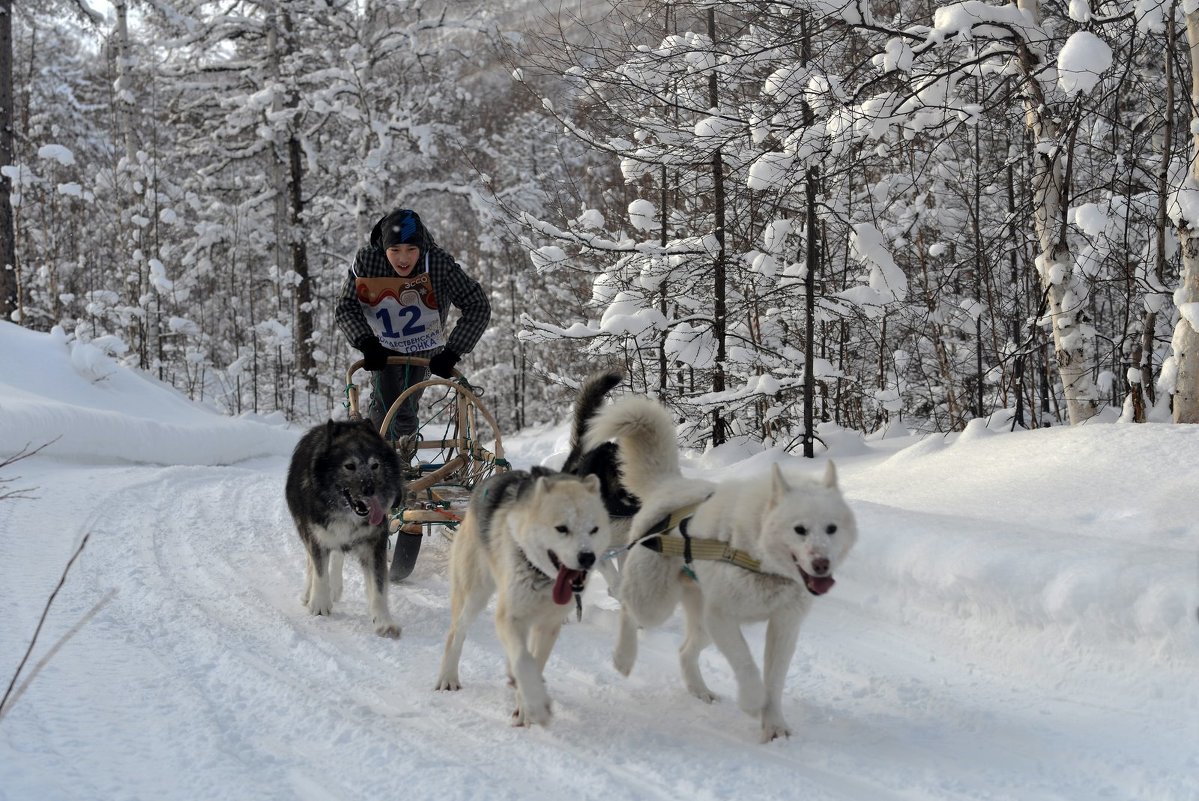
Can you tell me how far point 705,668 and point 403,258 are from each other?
3.24 meters

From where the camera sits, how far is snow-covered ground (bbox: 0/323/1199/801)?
9.25 ft

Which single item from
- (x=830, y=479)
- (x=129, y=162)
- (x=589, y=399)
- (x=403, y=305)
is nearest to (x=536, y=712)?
(x=830, y=479)

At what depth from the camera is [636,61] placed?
7.12 metres

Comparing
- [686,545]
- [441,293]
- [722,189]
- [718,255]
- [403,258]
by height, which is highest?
[722,189]

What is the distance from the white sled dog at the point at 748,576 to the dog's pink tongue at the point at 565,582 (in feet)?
1.49

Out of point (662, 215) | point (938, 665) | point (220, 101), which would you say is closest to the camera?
point (938, 665)

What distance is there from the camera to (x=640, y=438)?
4.09m

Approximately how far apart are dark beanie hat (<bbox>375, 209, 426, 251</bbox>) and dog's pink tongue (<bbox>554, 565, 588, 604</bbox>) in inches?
125

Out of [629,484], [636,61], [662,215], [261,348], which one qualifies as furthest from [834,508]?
[261,348]

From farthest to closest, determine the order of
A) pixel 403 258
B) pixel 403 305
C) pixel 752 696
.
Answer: pixel 403 305, pixel 403 258, pixel 752 696

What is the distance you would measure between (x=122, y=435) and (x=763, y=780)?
9241 millimetres

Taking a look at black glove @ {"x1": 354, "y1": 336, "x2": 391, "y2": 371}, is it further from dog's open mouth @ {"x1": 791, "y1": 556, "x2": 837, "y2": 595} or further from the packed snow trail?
dog's open mouth @ {"x1": 791, "y1": 556, "x2": 837, "y2": 595}

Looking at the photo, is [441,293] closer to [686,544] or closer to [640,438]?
[640,438]

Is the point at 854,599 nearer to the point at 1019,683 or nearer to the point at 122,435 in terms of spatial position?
the point at 1019,683
